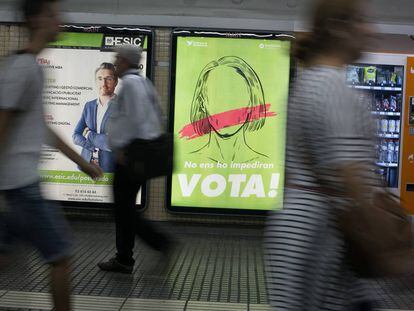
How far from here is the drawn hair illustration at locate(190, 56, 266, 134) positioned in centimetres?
784

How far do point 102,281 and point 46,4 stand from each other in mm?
2877

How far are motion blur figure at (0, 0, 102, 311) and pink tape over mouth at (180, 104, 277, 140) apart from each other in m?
4.75

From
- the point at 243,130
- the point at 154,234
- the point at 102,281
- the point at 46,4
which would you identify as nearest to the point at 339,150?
the point at 46,4

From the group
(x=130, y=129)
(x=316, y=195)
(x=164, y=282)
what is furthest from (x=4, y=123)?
(x=164, y=282)

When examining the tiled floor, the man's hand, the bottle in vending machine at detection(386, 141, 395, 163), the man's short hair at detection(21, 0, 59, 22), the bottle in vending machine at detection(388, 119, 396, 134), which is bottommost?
the tiled floor

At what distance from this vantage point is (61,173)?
316 inches

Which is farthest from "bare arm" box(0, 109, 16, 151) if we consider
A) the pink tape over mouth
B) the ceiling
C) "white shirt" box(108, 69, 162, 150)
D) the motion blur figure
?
the ceiling

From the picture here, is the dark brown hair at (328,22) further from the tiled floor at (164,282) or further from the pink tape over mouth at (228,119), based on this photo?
the pink tape over mouth at (228,119)

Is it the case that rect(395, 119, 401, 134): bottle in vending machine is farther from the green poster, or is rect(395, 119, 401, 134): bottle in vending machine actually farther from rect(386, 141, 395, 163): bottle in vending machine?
the green poster

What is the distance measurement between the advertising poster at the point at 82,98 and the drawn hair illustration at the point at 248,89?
718 mm

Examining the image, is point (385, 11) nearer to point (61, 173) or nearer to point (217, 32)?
point (217, 32)

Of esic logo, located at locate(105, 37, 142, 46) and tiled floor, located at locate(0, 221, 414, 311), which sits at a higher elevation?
esic logo, located at locate(105, 37, 142, 46)

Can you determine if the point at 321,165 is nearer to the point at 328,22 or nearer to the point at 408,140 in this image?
the point at 328,22

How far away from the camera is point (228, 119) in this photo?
25.8ft
